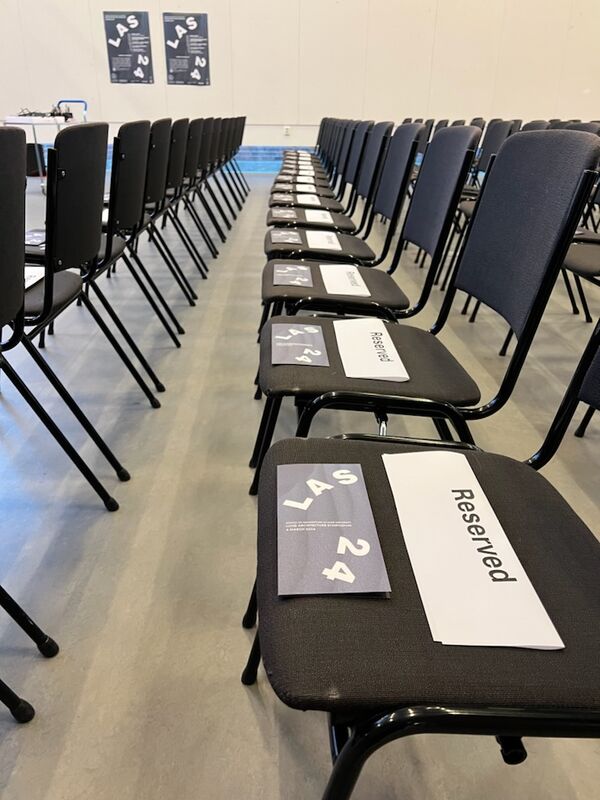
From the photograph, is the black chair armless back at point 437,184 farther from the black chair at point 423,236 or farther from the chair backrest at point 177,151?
the chair backrest at point 177,151

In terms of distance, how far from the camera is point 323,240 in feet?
7.79

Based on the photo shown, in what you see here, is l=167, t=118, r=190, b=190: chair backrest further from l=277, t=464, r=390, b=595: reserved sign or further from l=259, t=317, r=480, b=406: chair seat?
l=277, t=464, r=390, b=595: reserved sign

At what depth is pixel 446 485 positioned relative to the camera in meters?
0.85

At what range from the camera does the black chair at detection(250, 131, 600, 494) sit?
1.02 m

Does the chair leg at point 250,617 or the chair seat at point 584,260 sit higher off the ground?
the chair seat at point 584,260

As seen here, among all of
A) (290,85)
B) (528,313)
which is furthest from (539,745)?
(290,85)

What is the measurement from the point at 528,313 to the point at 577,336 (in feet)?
6.77

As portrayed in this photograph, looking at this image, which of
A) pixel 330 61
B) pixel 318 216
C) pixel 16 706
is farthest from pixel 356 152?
pixel 330 61

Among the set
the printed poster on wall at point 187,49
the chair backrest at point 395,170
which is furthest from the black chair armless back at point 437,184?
the printed poster on wall at point 187,49

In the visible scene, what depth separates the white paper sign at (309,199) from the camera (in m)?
3.26

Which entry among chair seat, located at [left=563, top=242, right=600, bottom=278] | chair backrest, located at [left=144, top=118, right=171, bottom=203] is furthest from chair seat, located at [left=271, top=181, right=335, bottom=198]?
chair seat, located at [left=563, top=242, right=600, bottom=278]

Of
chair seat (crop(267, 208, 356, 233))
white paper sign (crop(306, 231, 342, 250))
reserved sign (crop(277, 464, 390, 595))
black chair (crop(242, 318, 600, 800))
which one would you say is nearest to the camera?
black chair (crop(242, 318, 600, 800))

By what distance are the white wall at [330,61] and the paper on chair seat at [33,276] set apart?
8.17 m

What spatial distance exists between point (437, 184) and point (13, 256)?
126 cm
